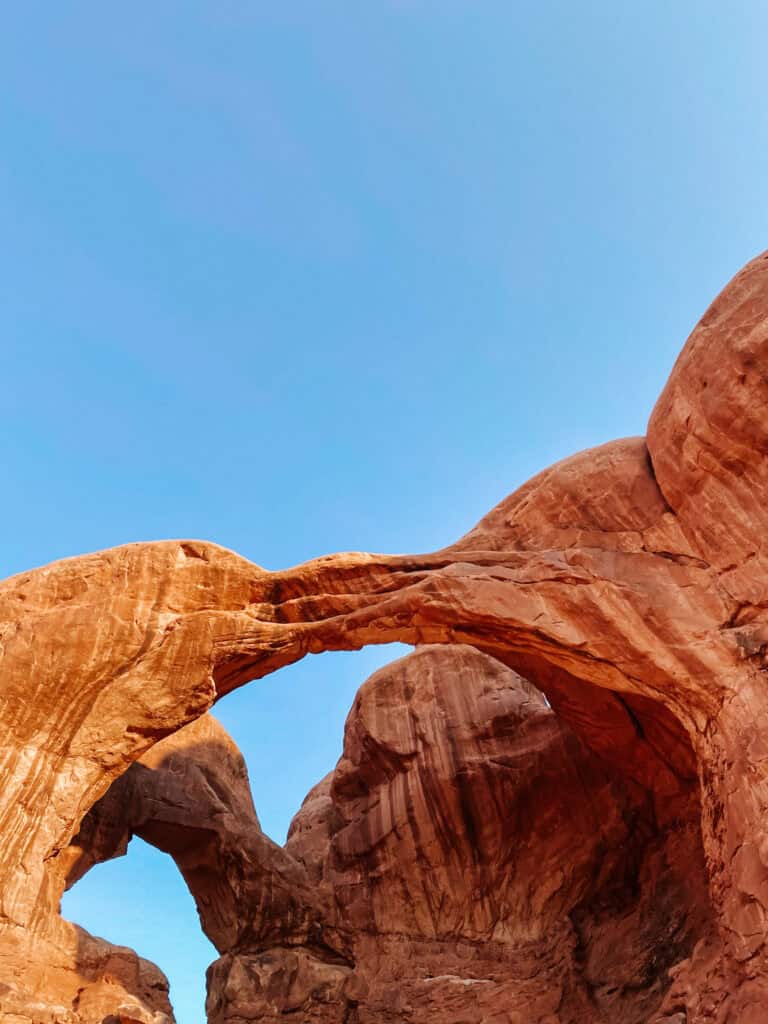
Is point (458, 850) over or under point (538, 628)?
under

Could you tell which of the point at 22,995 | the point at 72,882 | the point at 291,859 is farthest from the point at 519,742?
the point at 22,995

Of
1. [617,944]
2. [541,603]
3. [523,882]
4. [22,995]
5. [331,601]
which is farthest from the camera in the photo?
[523,882]

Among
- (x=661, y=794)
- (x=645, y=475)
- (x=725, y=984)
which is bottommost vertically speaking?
(x=725, y=984)

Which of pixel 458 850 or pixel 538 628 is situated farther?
pixel 458 850

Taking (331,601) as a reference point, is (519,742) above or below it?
below

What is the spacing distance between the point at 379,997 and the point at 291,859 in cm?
355

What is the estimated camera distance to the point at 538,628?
46.3 ft

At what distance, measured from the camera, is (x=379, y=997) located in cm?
1777

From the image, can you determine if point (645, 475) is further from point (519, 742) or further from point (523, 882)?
point (523, 882)

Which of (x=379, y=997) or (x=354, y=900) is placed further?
(x=354, y=900)

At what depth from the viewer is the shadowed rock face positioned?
12.3m

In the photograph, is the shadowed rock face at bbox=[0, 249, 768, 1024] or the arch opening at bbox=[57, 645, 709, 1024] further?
the arch opening at bbox=[57, 645, 709, 1024]

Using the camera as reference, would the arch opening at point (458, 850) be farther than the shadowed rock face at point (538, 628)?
Yes

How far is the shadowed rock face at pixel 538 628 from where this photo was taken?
1230 cm
